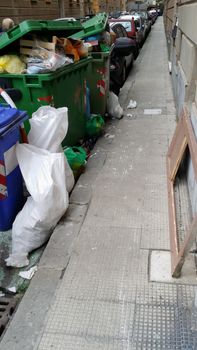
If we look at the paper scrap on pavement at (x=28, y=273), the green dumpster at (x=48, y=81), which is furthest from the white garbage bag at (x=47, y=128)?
the paper scrap on pavement at (x=28, y=273)

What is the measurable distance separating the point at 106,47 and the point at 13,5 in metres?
10.2

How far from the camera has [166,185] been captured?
400cm

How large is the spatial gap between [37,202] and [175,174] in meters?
1.52

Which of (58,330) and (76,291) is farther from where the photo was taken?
(76,291)

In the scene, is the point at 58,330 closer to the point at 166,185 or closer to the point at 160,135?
the point at 166,185

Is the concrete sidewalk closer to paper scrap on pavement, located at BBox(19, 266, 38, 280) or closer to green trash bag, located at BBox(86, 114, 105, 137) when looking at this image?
paper scrap on pavement, located at BBox(19, 266, 38, 280)

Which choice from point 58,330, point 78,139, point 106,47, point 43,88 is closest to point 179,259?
point 58,330

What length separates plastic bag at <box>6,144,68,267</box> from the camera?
2984 millimetres

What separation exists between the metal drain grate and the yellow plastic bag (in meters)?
2.30

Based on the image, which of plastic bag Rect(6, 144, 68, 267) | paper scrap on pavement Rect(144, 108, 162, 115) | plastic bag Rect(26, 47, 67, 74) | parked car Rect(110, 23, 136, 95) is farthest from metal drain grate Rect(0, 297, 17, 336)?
parked car Rect(110, 23, 136, 95)

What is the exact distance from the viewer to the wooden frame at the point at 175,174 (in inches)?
97.5

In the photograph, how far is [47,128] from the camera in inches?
132

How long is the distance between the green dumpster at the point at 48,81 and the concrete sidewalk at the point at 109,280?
0.83 meters

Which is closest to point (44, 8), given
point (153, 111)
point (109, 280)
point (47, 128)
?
point (153, 111)
